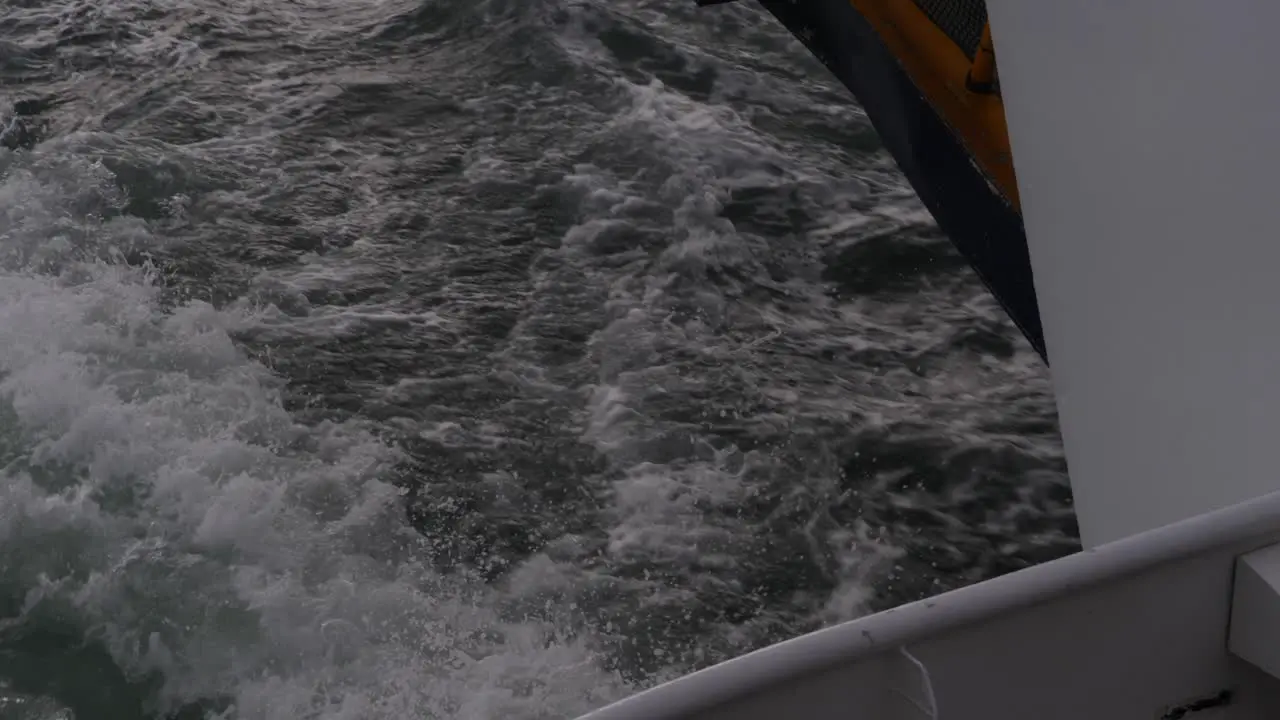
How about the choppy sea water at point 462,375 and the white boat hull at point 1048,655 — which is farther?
the choppy sea water at point 462,375

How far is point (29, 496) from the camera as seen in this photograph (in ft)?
10.3

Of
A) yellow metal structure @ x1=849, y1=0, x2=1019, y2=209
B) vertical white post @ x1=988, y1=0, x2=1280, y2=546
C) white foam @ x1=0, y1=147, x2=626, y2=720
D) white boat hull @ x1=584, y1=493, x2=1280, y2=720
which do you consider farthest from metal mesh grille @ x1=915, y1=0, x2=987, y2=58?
white boat hull @ x1=584, y1=493, x2=1280, y2=720

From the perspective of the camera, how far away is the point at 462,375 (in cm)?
371

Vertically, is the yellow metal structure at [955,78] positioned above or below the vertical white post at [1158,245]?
below

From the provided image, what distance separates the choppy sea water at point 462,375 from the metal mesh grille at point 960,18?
935 millimetres

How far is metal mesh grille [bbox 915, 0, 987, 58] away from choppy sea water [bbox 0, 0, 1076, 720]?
0.94 m

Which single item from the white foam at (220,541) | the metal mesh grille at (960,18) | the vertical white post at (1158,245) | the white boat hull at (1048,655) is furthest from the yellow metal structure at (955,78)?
the white boat hull at (1048,655)

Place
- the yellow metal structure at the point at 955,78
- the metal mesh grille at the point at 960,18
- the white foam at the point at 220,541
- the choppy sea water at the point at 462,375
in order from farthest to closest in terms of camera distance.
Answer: the metal mesh grille at the point at 960,18
the yellow metal structure at the point at 955,78
the choppy sea water at the point at 462,375
the white foam at the point at 220,541

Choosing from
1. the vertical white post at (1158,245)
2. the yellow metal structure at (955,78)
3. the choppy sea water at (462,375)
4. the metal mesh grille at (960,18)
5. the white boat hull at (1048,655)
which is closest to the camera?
the white boat hull at (1048,655)

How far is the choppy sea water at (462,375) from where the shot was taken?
2883 mm

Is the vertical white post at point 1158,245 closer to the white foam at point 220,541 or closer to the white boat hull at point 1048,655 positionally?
the white boat hull at point 1048,655

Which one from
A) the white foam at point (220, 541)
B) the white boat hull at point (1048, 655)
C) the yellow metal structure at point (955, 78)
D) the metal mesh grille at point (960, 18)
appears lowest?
the white foam at point (220, 541)

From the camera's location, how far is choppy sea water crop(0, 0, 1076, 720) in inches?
113

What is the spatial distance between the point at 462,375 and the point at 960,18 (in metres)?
1.88
